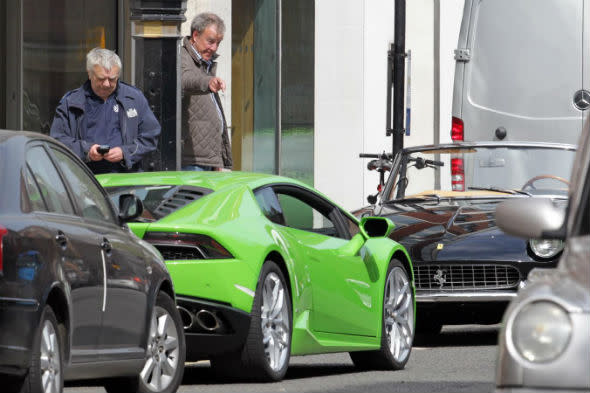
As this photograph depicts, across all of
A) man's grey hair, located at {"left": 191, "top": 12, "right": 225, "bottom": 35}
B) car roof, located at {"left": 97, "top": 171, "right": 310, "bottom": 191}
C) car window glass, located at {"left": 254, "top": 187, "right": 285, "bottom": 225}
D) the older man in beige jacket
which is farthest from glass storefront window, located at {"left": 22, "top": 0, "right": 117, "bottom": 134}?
car window glass, located at {"left": 254, "top": 187, "right": 285, "bottom": 225}

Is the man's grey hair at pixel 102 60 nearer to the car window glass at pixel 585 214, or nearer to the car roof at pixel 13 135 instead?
the car roof at pixel 13 135

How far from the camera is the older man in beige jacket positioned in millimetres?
13828

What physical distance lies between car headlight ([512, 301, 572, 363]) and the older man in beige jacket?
8.99 metres

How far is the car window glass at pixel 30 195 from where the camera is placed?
7.27 meters

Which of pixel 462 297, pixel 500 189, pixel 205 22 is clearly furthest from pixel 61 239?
pixel 500 189

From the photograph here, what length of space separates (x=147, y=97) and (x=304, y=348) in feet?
11.2

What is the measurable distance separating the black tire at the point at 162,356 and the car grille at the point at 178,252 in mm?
665

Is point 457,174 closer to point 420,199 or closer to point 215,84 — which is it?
point 420,199

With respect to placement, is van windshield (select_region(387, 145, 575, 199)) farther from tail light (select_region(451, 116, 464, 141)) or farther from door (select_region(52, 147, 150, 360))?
door (select_region(52, 147, 150, 360))

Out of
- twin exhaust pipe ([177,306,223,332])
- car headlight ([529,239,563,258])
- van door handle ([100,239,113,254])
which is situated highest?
van door handle ([100,239,113,254])

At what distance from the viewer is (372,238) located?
38.0ft

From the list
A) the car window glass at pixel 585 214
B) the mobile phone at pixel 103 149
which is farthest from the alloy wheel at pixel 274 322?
the car window glass at pixel 585 214

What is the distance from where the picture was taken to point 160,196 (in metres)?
10.1

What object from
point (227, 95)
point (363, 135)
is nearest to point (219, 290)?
point (227, 95)
